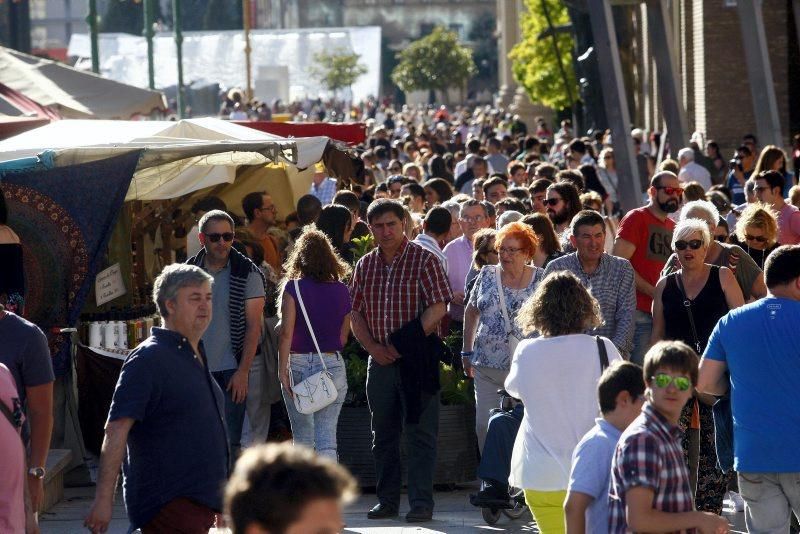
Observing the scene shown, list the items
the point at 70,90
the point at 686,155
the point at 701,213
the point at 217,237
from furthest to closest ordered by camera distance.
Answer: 1. the point at 70,90
2. the point at 686,155
3. the point at 701,213
4. the point at 217,237

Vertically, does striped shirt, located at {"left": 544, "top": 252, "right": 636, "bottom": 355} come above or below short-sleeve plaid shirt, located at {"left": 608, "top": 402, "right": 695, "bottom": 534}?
above

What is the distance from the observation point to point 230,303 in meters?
8.86

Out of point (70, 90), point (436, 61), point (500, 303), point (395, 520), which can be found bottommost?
point (395, 520)

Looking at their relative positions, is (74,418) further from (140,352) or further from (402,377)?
(140,352)

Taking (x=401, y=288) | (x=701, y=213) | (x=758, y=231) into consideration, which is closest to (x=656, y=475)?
(x=401, y=288)

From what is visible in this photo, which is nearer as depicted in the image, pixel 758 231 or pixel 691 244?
pixel 691 244

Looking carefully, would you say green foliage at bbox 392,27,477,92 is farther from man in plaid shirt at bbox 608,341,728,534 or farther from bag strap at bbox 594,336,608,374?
man in plaid shirt at bbox 608,341,728,534

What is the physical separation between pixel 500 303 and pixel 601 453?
336cm

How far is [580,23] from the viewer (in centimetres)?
2684

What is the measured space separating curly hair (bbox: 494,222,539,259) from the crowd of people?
1 centimetres

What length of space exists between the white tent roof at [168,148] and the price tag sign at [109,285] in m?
0.60

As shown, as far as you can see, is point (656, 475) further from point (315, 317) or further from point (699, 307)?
point (315, 317)

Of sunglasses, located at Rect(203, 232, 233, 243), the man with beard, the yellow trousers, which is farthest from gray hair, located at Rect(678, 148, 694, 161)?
the yellow trousers

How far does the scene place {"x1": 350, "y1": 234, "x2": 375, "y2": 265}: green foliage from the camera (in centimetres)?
1085
